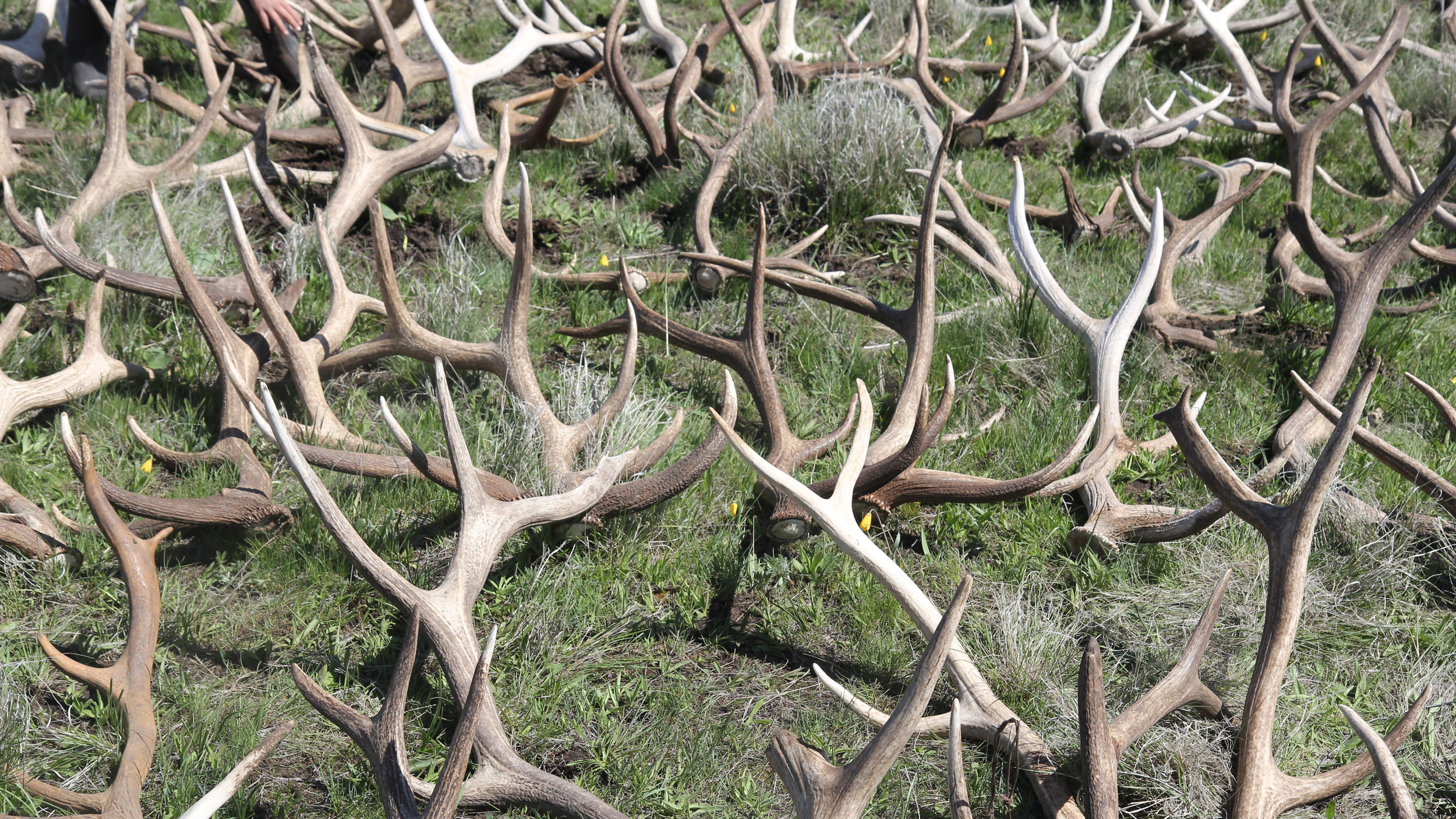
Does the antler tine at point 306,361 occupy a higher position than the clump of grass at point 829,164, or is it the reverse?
the clump of grass at point 829,164

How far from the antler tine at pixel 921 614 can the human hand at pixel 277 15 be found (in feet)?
12.9

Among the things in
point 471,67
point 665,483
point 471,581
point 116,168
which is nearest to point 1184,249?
point 665,483

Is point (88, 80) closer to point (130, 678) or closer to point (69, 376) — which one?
point (69, 376)

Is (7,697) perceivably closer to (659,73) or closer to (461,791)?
(461,791)

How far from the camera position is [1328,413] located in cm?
264

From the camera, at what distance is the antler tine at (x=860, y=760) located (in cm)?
184

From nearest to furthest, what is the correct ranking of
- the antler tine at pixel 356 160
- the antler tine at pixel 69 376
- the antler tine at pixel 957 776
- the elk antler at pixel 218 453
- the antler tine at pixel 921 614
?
the antler tine at pixel 957 776 < the antler tine at pixel 921 614 < the elk antler at pixel 218 453 < the antler tine at pixel 69 376 < the antler tine at pixel 356 160

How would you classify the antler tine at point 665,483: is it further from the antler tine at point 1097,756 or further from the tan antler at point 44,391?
the tan antler at point 44,391

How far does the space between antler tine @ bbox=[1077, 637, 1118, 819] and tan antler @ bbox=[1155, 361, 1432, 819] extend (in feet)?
1.18

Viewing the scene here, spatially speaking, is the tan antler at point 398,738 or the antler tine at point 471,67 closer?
the tan antler at point 398,738

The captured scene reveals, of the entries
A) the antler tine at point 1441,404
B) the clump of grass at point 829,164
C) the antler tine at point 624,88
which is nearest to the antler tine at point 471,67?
the antler tine at point 624,88

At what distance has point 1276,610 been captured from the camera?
2.28 metres

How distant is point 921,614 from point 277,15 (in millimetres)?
4445

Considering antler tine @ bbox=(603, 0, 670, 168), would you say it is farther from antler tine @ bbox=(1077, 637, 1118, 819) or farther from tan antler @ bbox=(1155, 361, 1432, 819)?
antler tine @ bbox=(1077, 637, 1118, 819)
